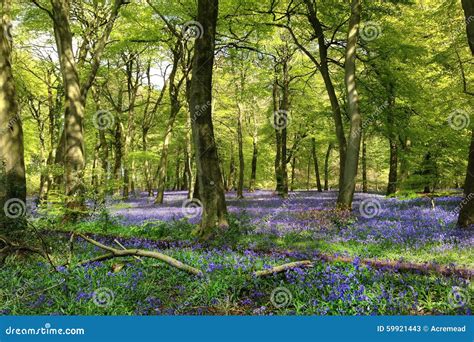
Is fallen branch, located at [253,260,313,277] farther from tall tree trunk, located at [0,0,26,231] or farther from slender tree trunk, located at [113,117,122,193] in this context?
slender tree trunk, located at [113,117,122,193]

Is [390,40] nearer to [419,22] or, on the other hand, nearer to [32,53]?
[419,22]

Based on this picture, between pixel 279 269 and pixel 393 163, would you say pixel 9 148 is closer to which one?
pixel 279 269

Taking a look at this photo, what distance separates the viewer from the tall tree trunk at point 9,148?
784 cm

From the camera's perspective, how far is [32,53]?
97.1 ft

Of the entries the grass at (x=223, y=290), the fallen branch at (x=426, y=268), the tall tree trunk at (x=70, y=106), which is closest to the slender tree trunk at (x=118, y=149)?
the tall tree trunk at (x=70, y=106)

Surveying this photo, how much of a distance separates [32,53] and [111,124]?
338 inches

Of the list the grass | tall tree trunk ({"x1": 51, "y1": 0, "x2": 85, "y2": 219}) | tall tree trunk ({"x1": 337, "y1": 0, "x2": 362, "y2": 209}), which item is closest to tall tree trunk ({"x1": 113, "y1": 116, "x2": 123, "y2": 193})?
tall tree trunk ({"x1": 51, "y1": 0, "x2": 85, "y2": 219})

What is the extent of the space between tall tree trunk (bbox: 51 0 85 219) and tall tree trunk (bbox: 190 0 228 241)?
544 centimetres

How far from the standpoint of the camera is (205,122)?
976 centimetres

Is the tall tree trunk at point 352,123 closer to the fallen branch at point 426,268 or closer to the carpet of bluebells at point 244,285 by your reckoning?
the carpet of bluebells at point 244,285

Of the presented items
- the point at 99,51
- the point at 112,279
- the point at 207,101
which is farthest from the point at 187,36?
the point at 112,279

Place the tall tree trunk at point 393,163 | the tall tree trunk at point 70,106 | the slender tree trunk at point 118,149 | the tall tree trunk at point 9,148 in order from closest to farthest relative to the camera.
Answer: the tall tree trunk at point 9,148, the tall tree trunk at point 70,106, the tall tree trunk at point 393,163, the slender tree trunk at point 118,149

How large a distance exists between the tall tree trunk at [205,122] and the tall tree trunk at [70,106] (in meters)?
5.44

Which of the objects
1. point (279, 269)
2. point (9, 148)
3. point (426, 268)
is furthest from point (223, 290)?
point (9, 148)
